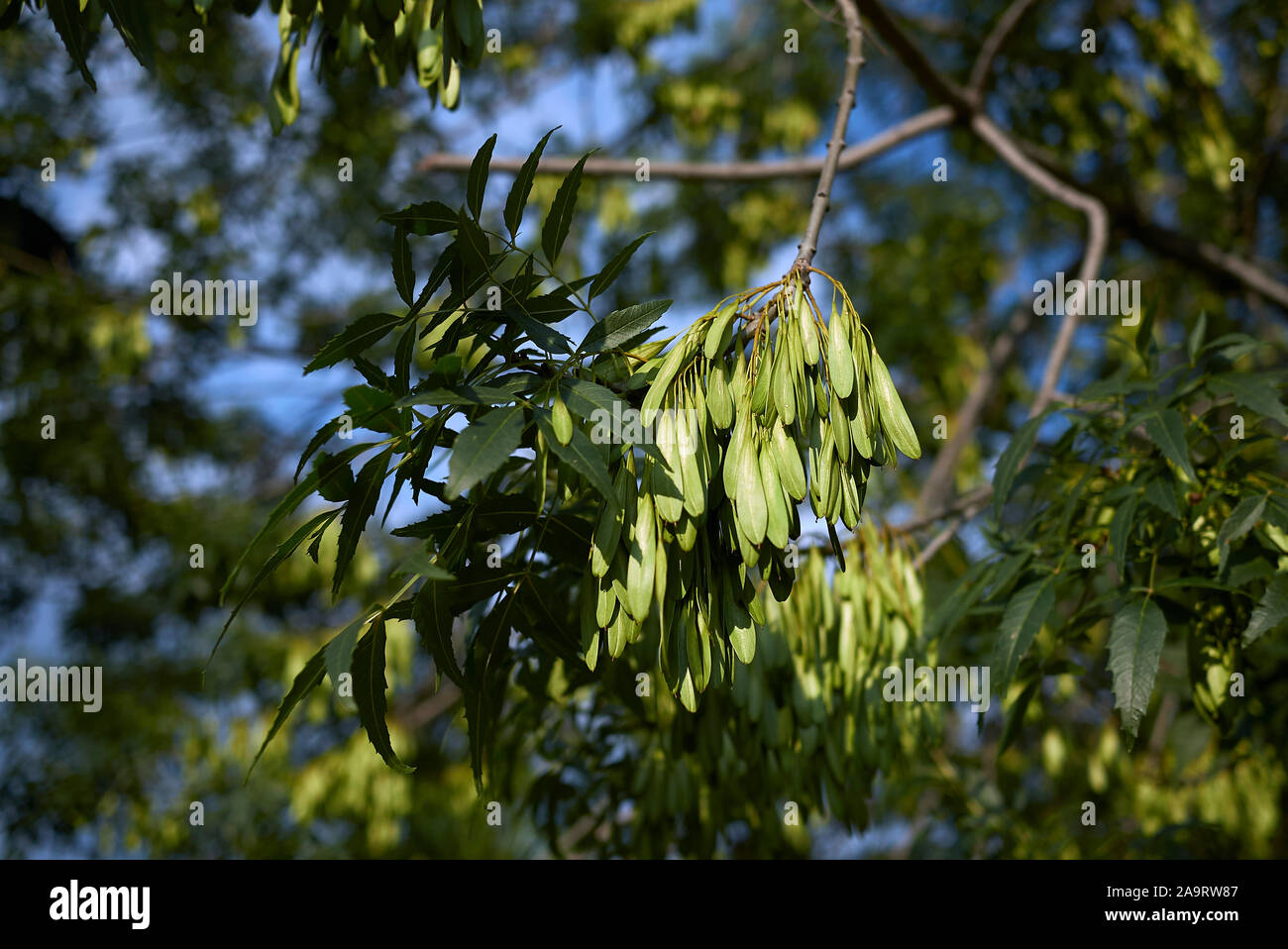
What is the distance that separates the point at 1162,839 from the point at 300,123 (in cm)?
489

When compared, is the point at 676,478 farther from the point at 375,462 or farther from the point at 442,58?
the point at 442,58

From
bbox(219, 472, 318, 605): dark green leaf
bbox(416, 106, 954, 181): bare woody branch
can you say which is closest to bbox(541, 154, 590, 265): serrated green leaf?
bbox(219, 472, 318, 605): dark green leaf

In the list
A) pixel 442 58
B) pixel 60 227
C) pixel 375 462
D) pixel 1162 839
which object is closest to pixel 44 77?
Answer: pixel 60 227

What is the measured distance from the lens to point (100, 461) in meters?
4.55

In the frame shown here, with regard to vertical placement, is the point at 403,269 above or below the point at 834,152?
below

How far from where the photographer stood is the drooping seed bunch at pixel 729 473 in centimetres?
92

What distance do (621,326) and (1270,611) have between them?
0.86 metres

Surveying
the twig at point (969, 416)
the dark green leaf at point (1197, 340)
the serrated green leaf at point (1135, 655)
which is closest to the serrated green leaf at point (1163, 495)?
the serrated green leaf at point (1135, 655)

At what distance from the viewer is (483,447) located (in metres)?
0.88

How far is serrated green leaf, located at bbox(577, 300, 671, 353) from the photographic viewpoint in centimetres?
107

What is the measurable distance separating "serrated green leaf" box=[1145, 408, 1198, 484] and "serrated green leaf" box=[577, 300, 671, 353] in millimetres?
712

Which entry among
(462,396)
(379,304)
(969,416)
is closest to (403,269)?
(462,396)

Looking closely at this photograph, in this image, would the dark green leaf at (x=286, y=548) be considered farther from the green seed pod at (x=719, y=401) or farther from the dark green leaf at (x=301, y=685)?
the green seed pod at (x=719, y=401)

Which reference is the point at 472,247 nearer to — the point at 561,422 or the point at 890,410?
the point at 561,422
